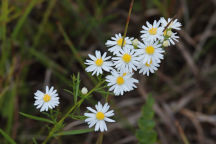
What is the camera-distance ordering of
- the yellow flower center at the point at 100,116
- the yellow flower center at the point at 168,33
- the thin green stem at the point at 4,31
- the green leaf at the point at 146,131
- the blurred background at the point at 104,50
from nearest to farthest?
the yellow flower center at the point at 100,116, the yellow flower center at the point at 168,33, the green leaf at the point at 146,131, the thin green stem at the point at 4,31, the blurred background at the point at 104,50

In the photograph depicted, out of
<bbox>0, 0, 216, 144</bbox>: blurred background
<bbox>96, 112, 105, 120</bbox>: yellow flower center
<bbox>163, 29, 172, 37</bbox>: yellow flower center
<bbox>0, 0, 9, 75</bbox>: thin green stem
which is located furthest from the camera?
<bbox>0, 0, 216, 144</bbox>: blurred background

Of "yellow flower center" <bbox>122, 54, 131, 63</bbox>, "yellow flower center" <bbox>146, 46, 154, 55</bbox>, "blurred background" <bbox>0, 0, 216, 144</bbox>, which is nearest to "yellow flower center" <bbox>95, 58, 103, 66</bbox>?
"yellow flower center" <bbox>122, 54, 131, 63</bbox>

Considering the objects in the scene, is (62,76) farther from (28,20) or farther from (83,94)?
(83,94)

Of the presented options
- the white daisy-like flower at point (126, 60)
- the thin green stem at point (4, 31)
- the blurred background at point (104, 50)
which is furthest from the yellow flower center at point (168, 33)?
the thin green stem at point (4, 31)

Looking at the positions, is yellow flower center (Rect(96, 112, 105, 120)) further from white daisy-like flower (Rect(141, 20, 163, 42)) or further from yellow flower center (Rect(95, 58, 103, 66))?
white daisy-like flower (Rect(141, 20, 163, 42))

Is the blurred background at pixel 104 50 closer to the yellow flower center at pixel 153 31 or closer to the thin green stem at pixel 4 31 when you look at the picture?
the thin green stem at pixel 4 31

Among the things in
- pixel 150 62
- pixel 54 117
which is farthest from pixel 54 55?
pixel 150 62
